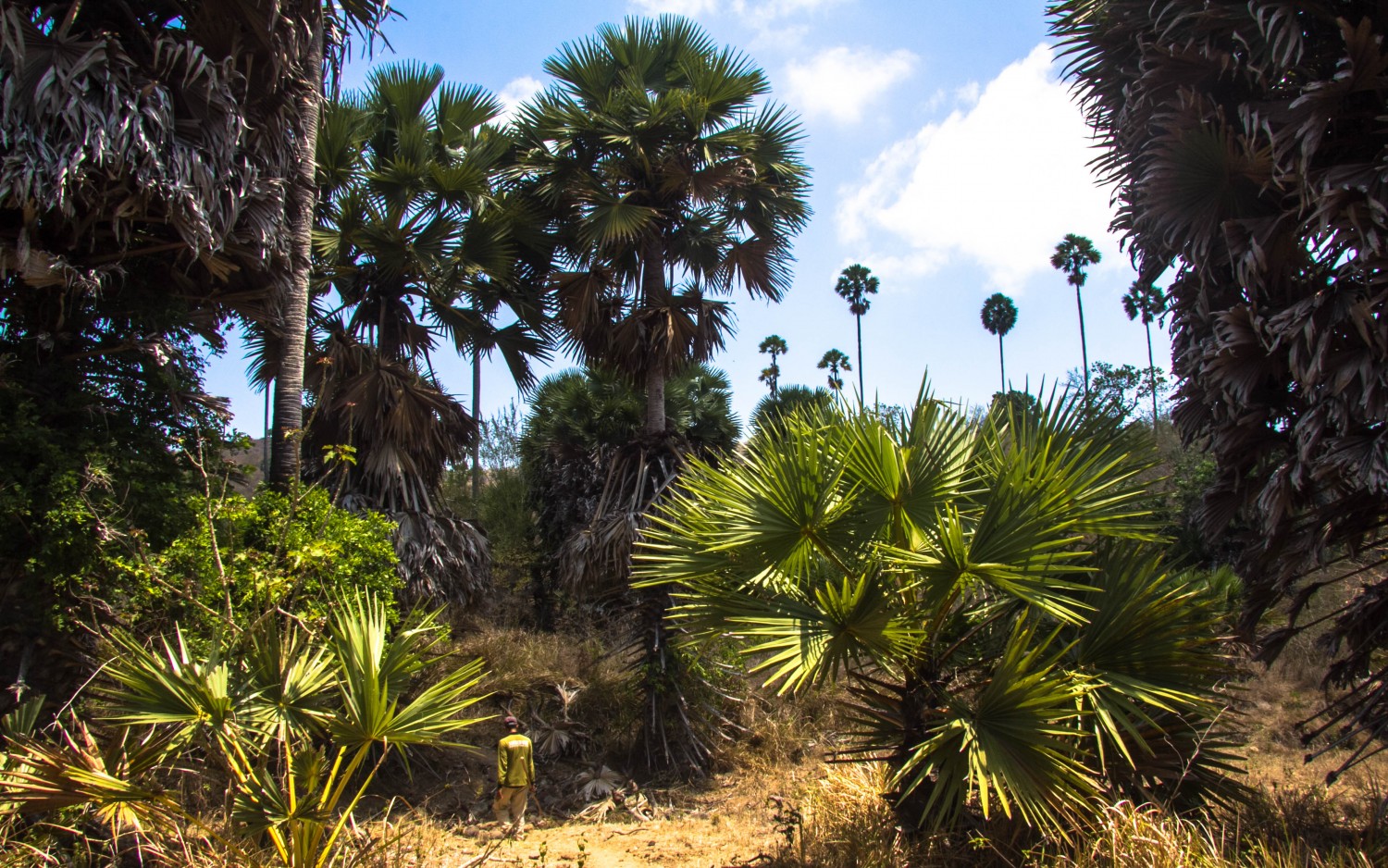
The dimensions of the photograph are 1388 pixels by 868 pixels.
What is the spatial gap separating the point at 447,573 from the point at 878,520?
658 centimetres

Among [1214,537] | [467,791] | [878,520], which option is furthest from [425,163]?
[1214,537]

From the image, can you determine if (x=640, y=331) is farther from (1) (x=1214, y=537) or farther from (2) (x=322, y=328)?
(1) (x=1214, y=537)

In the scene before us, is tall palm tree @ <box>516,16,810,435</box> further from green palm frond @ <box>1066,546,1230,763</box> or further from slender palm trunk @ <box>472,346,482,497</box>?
green palm frond @ <box>1066,546,1230,763</box>

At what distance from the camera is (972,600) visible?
5402 millimetres

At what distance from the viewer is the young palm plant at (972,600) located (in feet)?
13.8

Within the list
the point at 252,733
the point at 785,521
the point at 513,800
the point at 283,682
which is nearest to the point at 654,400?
the point at 513,800

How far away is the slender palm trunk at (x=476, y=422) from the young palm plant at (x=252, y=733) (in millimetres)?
6458

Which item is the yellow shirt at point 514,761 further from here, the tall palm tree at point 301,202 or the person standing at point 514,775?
the tall palm tree at point 301,202

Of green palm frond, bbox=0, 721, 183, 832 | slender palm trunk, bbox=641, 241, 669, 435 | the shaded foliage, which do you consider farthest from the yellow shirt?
the shaded foliage

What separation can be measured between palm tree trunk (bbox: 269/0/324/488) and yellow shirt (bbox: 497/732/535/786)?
3.18 m

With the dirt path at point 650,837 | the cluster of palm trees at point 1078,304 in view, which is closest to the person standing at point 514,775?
the dirt path at point 650,837

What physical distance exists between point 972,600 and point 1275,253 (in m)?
3.19

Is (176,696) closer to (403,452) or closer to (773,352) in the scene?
(403,452)

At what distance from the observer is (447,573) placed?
32.8 feet
